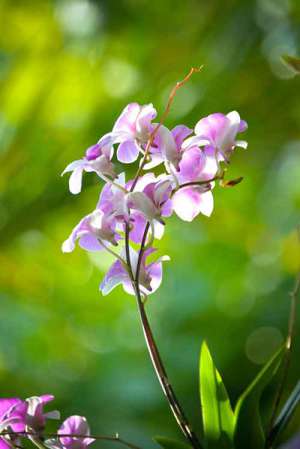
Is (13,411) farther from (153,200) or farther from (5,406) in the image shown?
(153,200)

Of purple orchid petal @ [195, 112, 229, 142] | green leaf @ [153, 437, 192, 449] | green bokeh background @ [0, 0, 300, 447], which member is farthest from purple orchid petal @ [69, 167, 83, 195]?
green bokeh background @ [0, 0, 300, 447]

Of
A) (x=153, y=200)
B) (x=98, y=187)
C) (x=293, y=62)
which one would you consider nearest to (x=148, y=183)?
(x=153, y=200)

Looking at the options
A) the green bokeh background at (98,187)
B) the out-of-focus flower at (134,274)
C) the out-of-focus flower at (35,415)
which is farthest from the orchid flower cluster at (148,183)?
the green bokeh background at (98,187)

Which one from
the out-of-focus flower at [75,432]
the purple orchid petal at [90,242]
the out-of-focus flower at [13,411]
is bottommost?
the out-of-focus flower at [75,432]

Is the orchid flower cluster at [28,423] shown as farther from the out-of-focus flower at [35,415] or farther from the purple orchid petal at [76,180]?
the purple orchid petal at [76,180]

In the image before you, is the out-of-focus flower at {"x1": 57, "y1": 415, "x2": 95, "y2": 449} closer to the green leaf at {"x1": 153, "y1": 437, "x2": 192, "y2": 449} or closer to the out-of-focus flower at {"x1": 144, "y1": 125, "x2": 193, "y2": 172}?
the green leaf at {"x1": 153, "y1": 437, "x2": 192, "y2": 449}
